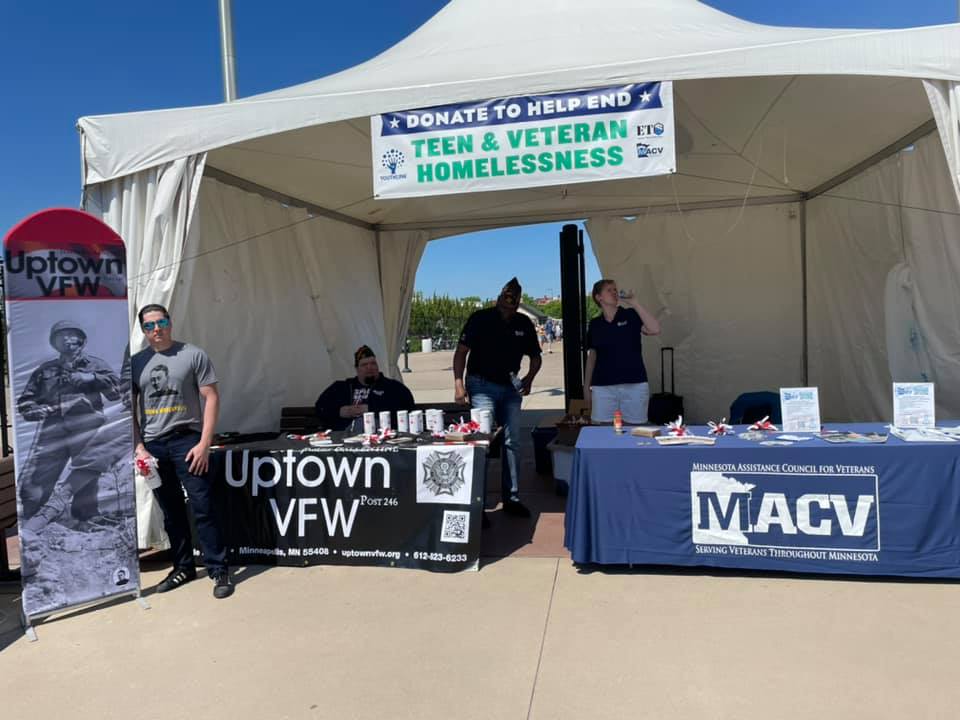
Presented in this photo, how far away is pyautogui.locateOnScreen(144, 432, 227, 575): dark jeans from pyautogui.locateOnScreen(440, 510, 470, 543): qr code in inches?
43.8

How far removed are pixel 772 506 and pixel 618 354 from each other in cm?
155

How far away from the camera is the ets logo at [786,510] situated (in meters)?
3.02

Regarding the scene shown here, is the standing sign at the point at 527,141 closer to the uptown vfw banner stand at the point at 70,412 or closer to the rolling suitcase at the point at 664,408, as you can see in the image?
the uptown vfw banner stand at the point at 70,412

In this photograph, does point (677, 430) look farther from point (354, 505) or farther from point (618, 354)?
point (354, 505)

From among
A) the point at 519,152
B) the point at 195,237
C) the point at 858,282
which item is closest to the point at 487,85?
the point at 519,152

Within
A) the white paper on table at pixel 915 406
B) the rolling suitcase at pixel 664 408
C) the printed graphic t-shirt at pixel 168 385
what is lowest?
the rolling suitcase at pixel 664 408

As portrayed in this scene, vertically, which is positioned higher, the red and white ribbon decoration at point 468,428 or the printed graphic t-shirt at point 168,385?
the printed graphic t-shirt at point 168,385

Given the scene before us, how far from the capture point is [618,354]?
14.4 ft

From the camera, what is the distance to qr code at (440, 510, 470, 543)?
3.41 m

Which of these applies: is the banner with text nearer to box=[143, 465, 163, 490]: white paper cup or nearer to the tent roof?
box=[143, 465, 163, 490]: white paper cup

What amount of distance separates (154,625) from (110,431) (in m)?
0.90

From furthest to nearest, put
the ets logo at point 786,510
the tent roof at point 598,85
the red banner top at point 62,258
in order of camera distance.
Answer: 1. the tent roof at point 598,85
2. the ets logo at point 786,510
3. the red banner top at point 62,258

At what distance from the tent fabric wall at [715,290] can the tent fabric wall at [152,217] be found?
4.86 meters

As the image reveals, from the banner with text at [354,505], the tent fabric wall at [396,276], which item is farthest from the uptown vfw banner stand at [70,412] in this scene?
the tent fabric wall at [396,276]
